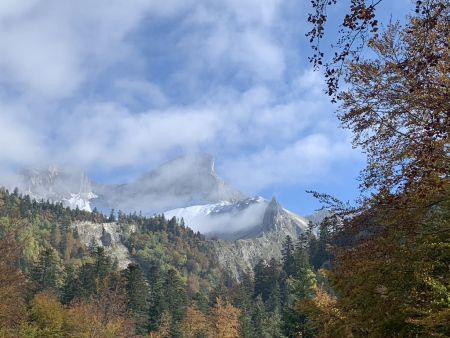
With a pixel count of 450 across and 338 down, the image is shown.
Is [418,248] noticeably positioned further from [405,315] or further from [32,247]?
[32,247]

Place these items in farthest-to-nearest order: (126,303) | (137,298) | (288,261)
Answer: (288,261)
(137,298)
(126,303)

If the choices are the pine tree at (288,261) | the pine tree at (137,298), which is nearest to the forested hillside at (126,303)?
the pine tree at (137,298)

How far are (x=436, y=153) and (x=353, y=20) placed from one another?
4207 mm

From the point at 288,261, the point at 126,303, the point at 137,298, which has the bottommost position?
the point at 126,303

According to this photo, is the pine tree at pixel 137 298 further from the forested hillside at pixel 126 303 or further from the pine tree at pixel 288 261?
the pine tree at pixel 288 261

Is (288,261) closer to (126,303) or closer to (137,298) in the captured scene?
(137,298)

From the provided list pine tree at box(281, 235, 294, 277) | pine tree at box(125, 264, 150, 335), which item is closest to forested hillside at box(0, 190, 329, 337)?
pine tree at box(125, 264, 150, 335)

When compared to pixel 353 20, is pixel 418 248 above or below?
below

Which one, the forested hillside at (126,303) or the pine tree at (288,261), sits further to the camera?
the pine tree at (288,261)

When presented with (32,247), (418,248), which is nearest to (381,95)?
(418,248)

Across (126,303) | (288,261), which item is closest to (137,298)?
(126,303)

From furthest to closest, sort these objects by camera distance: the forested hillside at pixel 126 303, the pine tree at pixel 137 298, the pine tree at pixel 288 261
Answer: the pine tree at pixel 288 261, the pine tree at pixel 137 298, the forested hillside at pixel 126 303

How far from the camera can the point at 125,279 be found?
3031 inches

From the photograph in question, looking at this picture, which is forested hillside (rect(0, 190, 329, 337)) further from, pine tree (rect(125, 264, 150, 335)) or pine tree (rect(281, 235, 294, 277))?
pine tree (rect(281, 235, 294, 277))
